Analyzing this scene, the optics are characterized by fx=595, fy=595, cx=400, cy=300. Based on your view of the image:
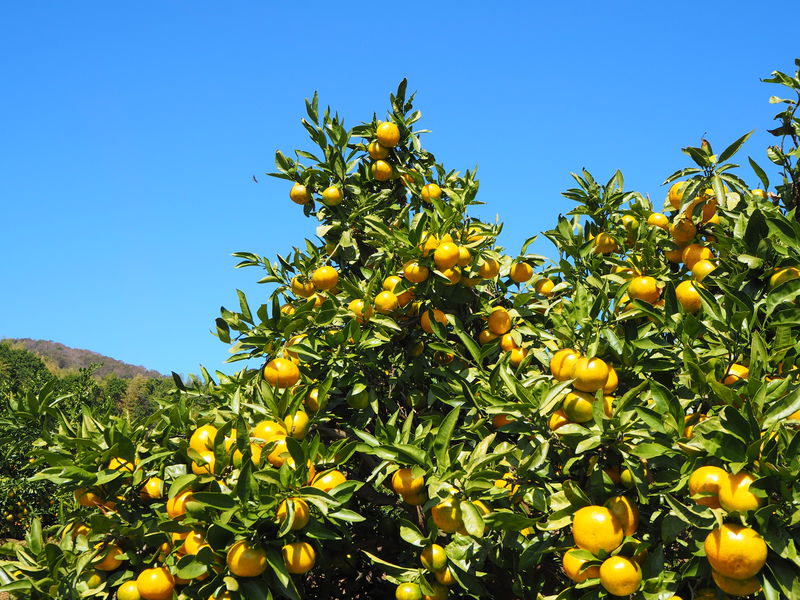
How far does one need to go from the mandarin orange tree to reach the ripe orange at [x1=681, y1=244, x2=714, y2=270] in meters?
0.01

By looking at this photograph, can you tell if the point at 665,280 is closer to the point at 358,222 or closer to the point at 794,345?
the point at 794,345

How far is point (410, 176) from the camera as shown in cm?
366

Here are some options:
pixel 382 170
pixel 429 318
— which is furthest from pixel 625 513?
pixel 382 170

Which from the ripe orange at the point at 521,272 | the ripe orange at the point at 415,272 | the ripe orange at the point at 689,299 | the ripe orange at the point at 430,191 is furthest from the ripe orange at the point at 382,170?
the ripe orange at the point at 689,299

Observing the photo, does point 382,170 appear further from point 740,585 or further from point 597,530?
point 740,585

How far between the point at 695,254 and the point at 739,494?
4.40ft

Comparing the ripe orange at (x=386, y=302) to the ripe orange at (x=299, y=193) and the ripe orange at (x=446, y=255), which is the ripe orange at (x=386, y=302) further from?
the ripe orange at (x=299, y=193)

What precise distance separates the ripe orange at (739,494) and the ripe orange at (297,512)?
1.23 meters

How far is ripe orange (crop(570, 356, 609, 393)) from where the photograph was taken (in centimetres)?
198

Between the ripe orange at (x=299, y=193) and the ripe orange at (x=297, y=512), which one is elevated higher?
the ripe orange at (x=299, y=193)

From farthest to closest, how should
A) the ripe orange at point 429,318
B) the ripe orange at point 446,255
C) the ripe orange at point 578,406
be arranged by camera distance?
the ripe orange at point 429,318 < the ripe orange at point 446,255 < the ripe orange at point 578,406

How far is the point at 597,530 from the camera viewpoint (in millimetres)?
1772

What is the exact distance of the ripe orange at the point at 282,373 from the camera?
2508 mm

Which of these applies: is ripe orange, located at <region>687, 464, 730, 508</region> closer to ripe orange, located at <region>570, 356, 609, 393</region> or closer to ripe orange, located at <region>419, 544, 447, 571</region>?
ripe orange, located at <region>570, 356, 609, 393</region>
